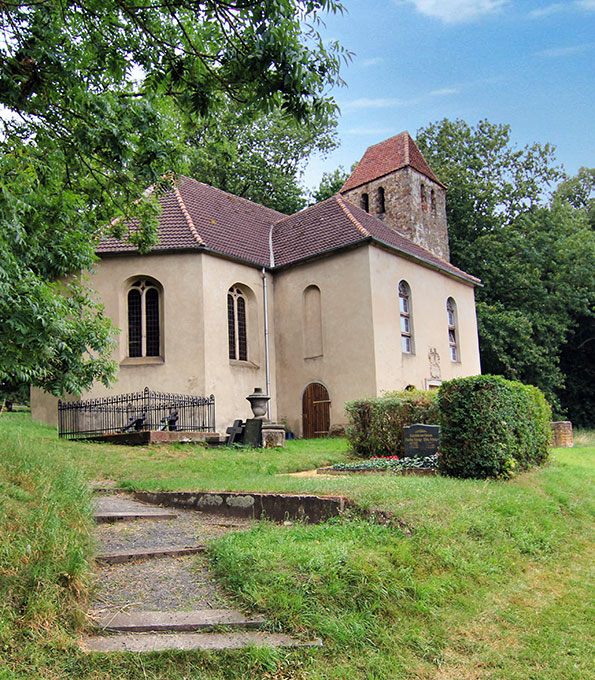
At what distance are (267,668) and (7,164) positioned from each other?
682 cm

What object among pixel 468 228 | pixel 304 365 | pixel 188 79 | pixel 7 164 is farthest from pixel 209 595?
pixel 468 228

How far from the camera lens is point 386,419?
516 inches

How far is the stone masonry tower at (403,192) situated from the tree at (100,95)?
18595 millimetres

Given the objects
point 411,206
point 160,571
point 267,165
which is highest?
point 267,165

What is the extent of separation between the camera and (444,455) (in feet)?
30.1

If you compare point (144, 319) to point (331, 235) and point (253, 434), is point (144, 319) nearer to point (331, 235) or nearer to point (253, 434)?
point (253, 434)

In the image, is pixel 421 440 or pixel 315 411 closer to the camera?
pixel 421 440

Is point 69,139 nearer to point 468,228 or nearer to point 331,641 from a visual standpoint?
point 331,641

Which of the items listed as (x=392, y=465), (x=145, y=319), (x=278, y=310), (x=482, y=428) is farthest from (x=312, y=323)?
(x=482, y=428)

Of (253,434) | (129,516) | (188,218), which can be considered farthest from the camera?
(188,218)

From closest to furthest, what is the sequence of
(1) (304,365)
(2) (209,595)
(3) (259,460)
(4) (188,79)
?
(2) (209,595)
(4) (188,79)
(3) (259,460)
(1) (304,365)

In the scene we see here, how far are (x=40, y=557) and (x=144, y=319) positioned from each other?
1680cm

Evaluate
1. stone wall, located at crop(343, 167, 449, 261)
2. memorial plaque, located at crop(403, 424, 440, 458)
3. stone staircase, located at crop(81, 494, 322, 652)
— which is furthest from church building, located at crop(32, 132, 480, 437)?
stone staircase, located at crop(81, 494, 322, 652)

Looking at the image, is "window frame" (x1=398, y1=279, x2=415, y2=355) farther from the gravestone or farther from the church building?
the gravestone
